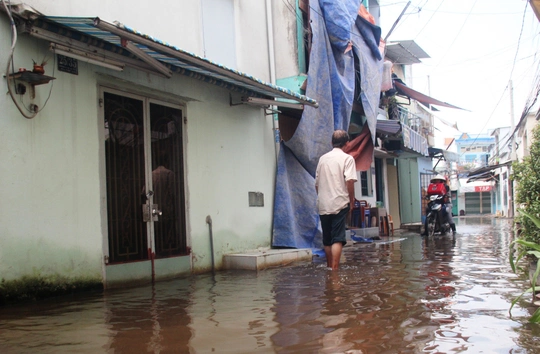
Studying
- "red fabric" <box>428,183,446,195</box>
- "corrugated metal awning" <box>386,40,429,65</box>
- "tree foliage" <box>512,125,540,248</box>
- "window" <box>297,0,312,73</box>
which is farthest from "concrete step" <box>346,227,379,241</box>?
"corrugated metal awning" <box>386,40,429,65</box>

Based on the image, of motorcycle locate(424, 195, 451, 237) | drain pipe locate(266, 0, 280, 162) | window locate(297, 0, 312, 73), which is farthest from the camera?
motorcycle locate(424, 195, 451, 237)

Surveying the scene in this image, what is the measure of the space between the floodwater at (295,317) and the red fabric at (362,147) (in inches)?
211

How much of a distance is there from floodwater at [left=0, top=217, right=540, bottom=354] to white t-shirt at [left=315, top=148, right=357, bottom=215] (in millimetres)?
925

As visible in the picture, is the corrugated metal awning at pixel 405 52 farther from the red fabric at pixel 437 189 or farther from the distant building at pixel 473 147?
the distant building at pixel 473 147

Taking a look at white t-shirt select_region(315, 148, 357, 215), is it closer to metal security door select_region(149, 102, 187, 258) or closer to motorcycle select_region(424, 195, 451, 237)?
metal security door select_region(149, 102, 187, 258)

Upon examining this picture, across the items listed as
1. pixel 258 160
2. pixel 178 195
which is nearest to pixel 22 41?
pixel 178 195

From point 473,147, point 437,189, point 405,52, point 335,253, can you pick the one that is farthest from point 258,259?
point 473,147

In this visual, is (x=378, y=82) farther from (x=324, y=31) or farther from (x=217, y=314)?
(x=217, y=314)

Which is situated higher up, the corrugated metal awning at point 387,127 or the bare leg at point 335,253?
the corrugated metal awning at point 387,127

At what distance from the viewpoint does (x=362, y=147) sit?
11289 millimetres

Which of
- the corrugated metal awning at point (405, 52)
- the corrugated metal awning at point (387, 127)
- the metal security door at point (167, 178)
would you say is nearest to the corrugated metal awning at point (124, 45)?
the metal security door at point (167, 178)

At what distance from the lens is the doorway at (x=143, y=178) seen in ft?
19.3

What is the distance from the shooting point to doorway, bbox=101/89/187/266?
5.89m

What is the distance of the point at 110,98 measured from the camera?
5.96m
